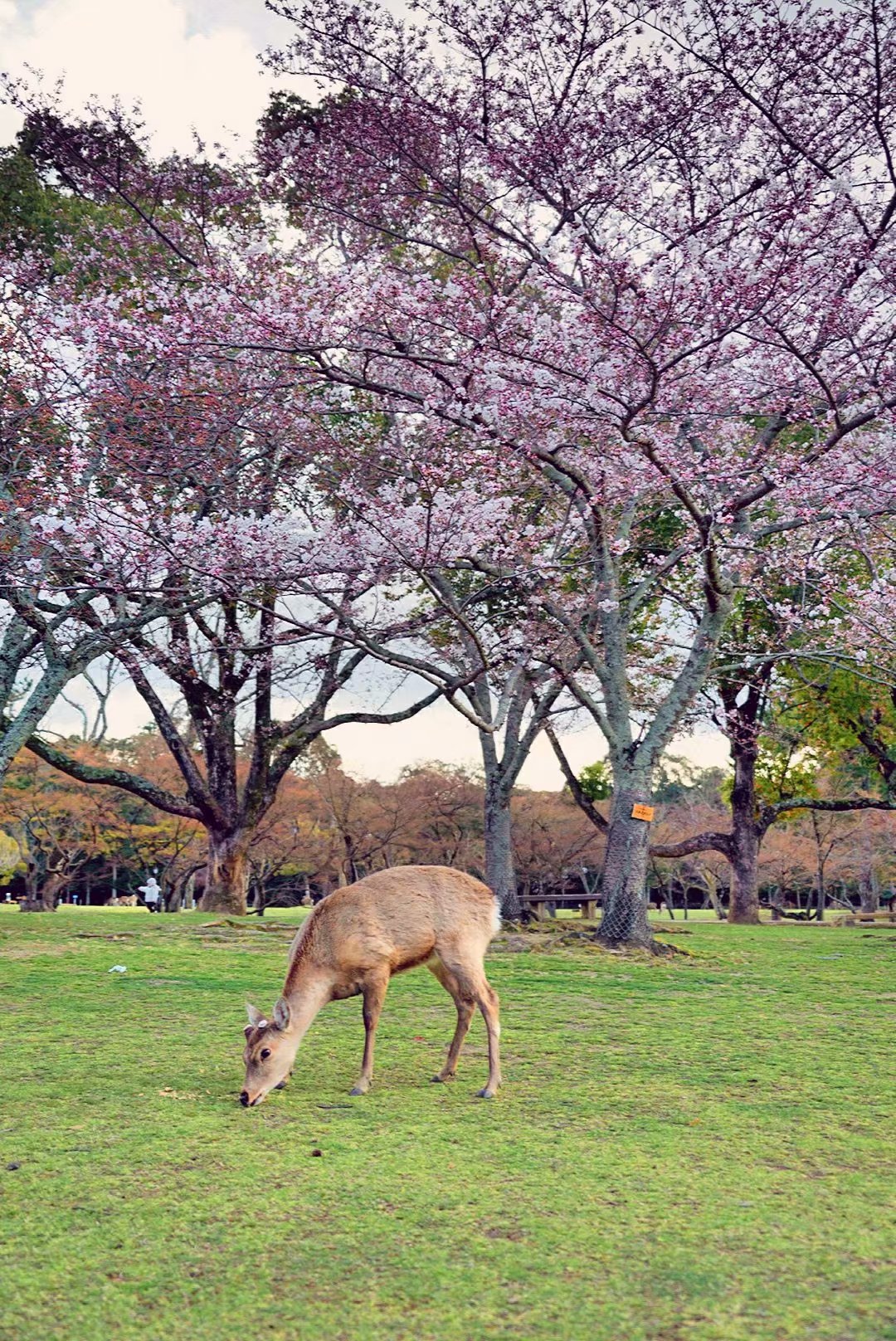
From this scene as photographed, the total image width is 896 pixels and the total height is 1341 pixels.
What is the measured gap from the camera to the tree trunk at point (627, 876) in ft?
50.4

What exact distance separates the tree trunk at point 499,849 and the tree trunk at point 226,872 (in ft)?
16.5

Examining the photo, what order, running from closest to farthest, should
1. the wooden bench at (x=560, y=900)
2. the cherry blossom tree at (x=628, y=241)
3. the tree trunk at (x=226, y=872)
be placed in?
the cherry blossom tree at (x=628, y=241), the tree trunk at (x=226, y=872), the wooden bench at (x=560, y=900)

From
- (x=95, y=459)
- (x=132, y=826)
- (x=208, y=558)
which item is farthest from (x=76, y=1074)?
(x=132, y=826)

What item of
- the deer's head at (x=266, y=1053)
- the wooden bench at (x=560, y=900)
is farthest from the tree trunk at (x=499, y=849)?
the deer's head at (x=266, y=1053)

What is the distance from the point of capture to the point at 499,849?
22.6 metres

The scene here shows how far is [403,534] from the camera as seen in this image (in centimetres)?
1460

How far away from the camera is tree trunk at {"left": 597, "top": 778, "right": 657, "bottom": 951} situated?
15.4m

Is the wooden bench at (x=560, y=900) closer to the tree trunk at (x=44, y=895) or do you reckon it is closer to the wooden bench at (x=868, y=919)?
the wooden bench at (x=868, y=919)

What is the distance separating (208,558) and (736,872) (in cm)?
1844

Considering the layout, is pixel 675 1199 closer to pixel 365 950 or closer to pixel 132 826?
pixel 365 950

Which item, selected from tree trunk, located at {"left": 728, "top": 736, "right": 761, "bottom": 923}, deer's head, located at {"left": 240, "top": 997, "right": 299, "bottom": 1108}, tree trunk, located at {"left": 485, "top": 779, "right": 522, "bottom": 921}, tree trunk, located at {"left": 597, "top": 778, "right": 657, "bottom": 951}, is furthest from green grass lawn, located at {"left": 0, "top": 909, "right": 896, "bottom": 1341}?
tree trunk, located at {"left": 728, "top": 736, "right": 761, "bottom": 923}

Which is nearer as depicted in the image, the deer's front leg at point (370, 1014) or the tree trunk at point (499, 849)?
the deer's front leg at point (370, 1014)

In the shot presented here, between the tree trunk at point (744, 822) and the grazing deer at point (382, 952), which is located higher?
the tree trunk at point (744, 822)

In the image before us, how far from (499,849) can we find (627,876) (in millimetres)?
7352
